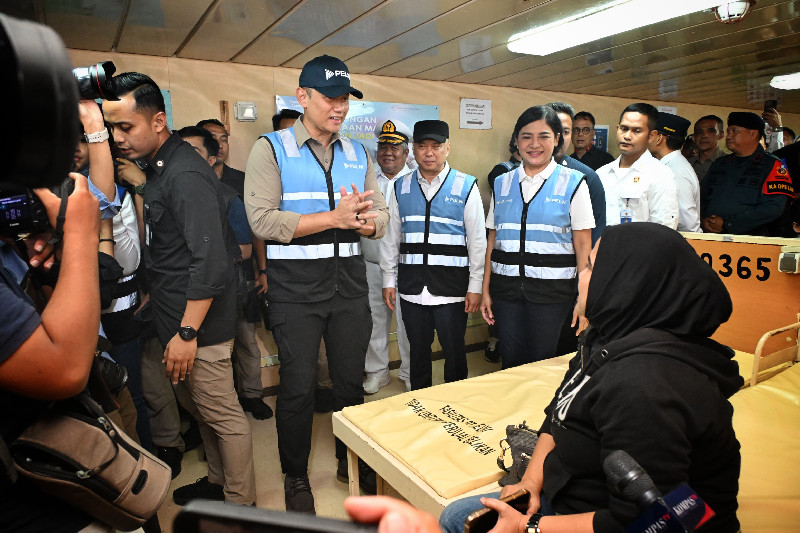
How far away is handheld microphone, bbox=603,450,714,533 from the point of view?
→ 66 cm

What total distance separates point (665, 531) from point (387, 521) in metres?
0.50

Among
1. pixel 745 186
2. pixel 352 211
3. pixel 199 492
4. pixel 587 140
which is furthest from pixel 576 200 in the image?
pixel 199 492

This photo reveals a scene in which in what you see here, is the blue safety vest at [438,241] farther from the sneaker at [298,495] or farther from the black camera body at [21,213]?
the black camera body at [21,213]

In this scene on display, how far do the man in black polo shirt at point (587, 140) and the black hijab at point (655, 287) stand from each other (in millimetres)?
3537

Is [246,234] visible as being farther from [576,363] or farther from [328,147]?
[576,363]

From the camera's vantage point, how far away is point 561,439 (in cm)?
114

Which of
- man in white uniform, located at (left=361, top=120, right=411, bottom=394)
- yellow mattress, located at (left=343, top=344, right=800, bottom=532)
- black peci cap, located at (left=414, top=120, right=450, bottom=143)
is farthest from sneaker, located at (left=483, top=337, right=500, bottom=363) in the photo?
black peci cap, located at (left=414, top=120, right=450, bottom=143)

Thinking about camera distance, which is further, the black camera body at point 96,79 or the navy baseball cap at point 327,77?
the navy baseball cap at point 327,77

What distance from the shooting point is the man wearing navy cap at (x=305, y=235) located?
204 centimetres

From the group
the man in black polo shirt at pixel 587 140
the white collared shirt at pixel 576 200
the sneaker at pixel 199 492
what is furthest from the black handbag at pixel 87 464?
the man in black polo shirt at pixel 587 140

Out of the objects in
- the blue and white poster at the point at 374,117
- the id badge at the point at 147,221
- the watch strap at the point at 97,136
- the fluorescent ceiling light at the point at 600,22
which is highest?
the fluorescent ceiling light at the point at 600,22

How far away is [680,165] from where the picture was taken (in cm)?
346

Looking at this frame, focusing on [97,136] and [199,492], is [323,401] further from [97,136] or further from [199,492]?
[97,136]

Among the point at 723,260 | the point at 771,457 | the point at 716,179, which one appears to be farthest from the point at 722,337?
the point at 716,179
